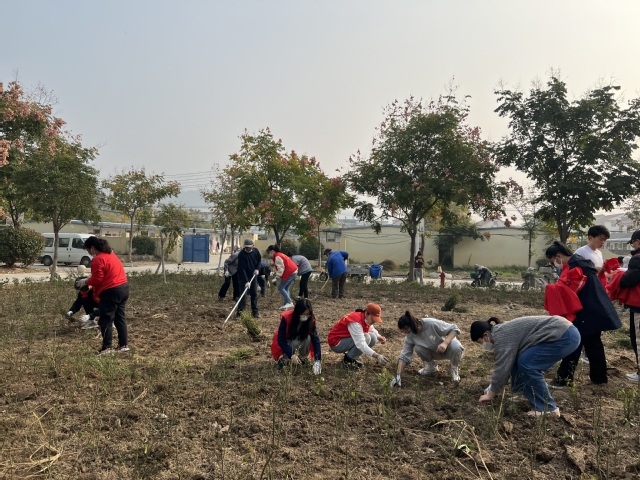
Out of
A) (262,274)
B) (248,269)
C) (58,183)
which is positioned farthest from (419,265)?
(58,183)

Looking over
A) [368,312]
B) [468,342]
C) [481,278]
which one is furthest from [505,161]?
[368,312]

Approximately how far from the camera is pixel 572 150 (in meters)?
14.0

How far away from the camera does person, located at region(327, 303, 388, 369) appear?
5363 millimetres

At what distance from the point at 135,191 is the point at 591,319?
21.3 metres

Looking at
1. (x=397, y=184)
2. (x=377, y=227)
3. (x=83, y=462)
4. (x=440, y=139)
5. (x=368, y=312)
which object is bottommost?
(x=83, y=462)

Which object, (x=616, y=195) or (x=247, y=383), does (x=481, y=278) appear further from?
(x=247, y=383)

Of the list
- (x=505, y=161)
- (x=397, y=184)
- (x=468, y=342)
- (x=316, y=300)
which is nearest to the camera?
(x=468, y=342)

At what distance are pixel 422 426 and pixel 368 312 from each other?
60.1 inches

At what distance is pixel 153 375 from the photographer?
16.8 feet

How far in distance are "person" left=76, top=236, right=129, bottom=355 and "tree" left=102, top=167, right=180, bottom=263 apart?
15.3 meters

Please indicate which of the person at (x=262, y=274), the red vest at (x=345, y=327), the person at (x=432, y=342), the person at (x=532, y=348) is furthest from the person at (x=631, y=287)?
the person at (x=262, y=274)

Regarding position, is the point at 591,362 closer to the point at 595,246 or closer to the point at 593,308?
the point at 593,308

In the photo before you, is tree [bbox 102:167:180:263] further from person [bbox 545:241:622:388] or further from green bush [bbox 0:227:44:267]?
person [bbox 545:241:622:388]

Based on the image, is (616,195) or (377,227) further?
(377,227)
